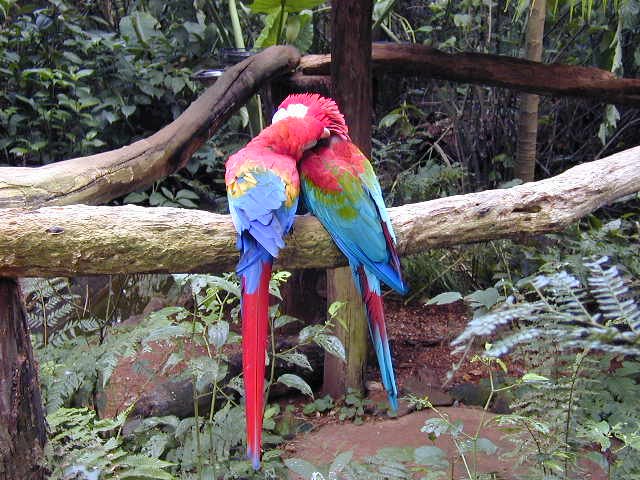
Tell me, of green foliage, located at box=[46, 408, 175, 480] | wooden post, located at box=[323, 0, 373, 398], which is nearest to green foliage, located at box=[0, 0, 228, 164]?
wooden post, located at box=[323, 0, 373, 398]

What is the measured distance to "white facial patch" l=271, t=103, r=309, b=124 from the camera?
1.32 m

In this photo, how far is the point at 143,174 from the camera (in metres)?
1.56

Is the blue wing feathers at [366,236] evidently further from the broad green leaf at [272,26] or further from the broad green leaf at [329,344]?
the broad green leaf at [272,26]

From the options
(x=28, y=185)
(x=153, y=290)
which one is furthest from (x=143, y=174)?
(x=153, y=290)

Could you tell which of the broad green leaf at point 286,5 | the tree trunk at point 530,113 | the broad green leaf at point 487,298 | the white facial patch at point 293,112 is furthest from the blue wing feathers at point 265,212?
the tree trunk at point 530,113

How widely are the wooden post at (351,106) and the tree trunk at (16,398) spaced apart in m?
1.33

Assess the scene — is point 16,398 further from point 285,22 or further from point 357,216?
point 285,22

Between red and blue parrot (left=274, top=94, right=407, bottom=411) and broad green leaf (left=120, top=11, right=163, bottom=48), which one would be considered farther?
broad green leaf (left=120, top=11, right=163, bottom=48)

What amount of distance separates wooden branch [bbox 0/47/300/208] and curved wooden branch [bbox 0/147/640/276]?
5.6 inches

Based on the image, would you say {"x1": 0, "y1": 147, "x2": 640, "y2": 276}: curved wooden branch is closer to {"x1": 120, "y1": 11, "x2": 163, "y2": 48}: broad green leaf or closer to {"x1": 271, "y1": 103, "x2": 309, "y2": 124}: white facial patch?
{"x1": 271, "y1": 103, "x2": 309, "y2": 124}: white facial patch

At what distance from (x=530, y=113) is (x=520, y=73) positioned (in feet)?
3.13

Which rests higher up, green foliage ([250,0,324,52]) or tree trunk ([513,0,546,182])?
green foliage ([250,0,324,52])

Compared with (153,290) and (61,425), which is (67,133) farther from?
(61,425)

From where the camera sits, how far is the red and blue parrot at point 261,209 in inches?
38.2
